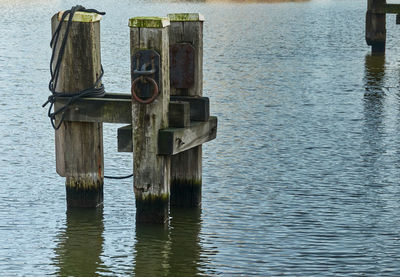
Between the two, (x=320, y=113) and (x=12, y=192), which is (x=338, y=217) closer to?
(x=12, y=192)

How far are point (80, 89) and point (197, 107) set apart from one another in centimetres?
134

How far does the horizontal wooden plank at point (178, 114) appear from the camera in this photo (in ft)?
31.1

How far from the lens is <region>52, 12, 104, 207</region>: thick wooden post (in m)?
9.82

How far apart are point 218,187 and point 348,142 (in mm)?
4239

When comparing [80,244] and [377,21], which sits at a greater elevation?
[377,21]

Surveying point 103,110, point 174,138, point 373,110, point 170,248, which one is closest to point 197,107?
point 174,138

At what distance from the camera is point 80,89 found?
9.95 m

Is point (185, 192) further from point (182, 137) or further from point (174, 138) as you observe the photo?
point (174, 138)

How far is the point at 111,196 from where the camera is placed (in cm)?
1185

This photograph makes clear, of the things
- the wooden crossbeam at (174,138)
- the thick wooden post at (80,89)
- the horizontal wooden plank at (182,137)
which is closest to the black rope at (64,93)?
the thick wooden post at (80,89)

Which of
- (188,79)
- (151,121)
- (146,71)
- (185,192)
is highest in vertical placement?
(146,71)

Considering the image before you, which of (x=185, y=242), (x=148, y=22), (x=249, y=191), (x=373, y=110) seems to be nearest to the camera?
(x=148, y=22)

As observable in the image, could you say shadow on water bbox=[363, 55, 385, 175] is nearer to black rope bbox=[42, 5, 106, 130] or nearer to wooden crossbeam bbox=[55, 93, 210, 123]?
wooden crossbeam bbox=[55, 93, 210, 123]

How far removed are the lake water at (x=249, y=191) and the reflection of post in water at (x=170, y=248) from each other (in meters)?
0.02
